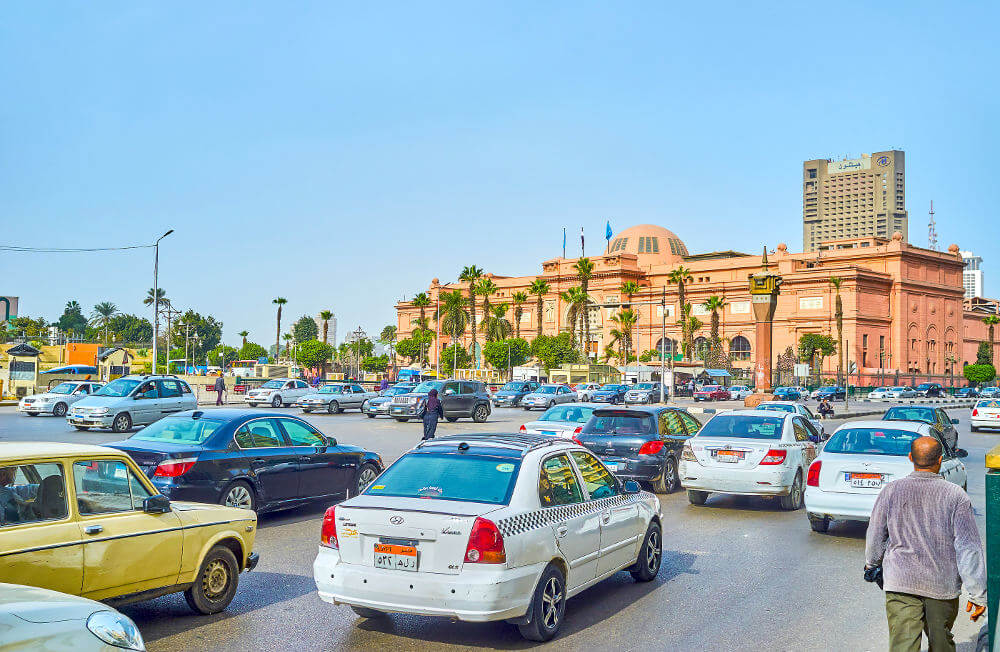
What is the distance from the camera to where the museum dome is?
428 ft

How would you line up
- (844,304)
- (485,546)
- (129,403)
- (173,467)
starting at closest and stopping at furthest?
(485,546) → (173,467) → (129,403) → (844,304)

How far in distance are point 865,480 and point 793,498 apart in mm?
2934

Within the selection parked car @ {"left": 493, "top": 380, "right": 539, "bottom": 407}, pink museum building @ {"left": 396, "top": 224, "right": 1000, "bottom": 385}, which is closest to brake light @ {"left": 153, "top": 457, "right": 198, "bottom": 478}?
parked car @ {"left": 493, "top": 380, "right": 539, "bottom": 407}

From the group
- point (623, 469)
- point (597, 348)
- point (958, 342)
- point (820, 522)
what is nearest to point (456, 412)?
point (623, 469)

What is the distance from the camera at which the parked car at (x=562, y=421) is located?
58.9ft

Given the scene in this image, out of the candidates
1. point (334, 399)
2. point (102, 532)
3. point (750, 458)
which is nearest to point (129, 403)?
point (334, 399)

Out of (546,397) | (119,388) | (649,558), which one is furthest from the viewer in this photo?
(546,397)

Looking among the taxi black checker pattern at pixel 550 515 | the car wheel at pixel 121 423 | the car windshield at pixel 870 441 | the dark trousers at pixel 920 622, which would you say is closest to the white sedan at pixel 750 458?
the car windshield at pixel 870 441

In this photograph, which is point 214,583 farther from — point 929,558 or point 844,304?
point 844,304

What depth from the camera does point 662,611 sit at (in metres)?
7.64

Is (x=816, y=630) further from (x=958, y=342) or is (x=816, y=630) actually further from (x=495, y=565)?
(x=958, y=342)

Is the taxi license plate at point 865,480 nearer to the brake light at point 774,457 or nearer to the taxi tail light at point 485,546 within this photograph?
the brake light at point 774,457

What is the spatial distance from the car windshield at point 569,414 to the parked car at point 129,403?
13.2 meters

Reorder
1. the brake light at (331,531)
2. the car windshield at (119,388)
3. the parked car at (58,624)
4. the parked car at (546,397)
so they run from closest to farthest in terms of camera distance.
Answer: the parked car at (58,624)
the brake light at (331,531)
the car windshield at (119,388)
the parked car at (546,397)
